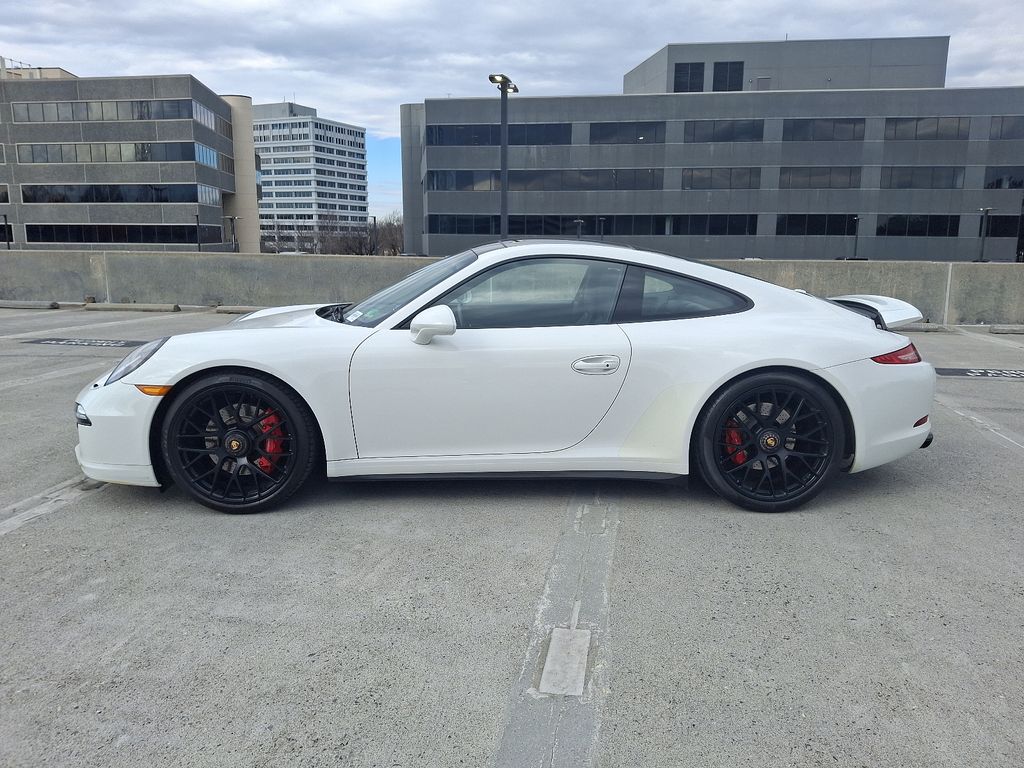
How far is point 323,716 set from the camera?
2.14 m

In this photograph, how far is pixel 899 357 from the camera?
3816mm

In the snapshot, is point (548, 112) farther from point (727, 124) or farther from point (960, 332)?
point (960, 332)

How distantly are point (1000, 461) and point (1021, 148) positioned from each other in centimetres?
6652

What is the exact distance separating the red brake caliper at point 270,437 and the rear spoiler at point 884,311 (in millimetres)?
3251

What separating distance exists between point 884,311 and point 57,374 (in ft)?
24.3

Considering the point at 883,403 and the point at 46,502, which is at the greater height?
the point at 883,403

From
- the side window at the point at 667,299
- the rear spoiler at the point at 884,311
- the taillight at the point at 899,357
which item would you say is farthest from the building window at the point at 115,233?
the taillight at the point at 899,357

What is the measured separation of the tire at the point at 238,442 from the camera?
361cm

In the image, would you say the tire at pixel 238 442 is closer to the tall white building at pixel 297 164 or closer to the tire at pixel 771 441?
the tire at pixel 771 441

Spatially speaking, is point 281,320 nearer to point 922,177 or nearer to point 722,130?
point 722,130

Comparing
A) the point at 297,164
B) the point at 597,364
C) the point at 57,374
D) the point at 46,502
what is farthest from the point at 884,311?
the point at 297,164

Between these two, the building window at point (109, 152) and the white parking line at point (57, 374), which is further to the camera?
the building window at point (109, 152)

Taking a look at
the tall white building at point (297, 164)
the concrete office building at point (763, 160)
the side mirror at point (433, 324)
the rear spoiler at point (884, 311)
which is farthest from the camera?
the tall white building at point (297, 164)

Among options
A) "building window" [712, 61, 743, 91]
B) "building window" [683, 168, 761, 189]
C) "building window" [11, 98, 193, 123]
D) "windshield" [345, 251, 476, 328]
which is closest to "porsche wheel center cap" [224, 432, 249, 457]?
"windshield" [345, 251, 476, 328]
